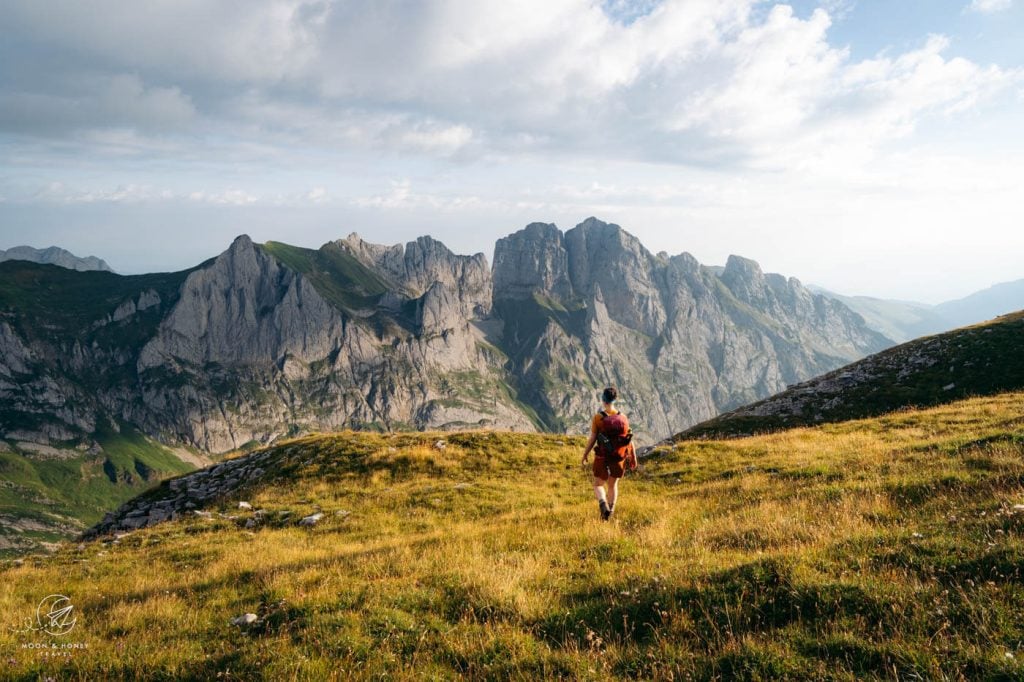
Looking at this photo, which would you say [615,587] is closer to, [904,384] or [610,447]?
[610,447]

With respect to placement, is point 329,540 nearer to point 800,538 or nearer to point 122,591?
point 122,591

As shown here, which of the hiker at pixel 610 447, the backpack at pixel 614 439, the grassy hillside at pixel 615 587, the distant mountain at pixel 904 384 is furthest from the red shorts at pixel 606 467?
the distant mountain at pixel 904 384

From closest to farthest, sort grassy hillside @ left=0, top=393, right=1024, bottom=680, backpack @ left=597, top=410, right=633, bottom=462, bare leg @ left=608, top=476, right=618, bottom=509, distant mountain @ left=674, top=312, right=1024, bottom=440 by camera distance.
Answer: grassy hillside @ left=0, top=393, right=1024, bottom=680, backpack @ left=597, top=410, right=633, bottom=462, bare leg @ left=608, top=476, right=618, bottom=509, distant mountain @ left=674, top=312, right=1024, bottom=440

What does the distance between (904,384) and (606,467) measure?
37981mm

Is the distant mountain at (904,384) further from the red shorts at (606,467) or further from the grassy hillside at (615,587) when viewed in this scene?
the red shorts at (606,467)

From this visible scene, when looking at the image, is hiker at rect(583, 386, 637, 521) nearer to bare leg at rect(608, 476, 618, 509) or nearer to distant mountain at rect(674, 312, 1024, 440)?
bare leg at rect(608, 476, 618, 509)

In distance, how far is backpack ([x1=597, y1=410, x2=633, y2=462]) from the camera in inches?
585

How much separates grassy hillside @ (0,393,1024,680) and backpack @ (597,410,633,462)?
200 cm

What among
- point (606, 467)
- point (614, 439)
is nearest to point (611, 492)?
point (606, 467)

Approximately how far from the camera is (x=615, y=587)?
357 inches

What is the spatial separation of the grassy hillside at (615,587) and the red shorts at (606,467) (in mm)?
1400

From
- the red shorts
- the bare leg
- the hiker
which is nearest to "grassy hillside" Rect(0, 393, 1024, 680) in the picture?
the bare leg

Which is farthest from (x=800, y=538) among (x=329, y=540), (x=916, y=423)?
(x=916, y=423)

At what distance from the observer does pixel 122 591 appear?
1228 centimetres
